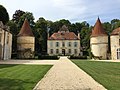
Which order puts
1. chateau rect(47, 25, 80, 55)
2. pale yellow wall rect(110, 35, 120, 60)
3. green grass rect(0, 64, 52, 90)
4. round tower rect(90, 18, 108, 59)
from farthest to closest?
chateau rect(47, 25, 80, 55) → round tower rect(90, 18, 108, 59) → pale yellow wall rect(110, 35, 120, 60) → green grass rect(0, 64, 52, 90)

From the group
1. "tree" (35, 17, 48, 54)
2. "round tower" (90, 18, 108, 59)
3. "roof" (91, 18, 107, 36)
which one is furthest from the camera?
"tree" (35, 17, 48, 54)

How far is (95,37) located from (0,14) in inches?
Answer: 766

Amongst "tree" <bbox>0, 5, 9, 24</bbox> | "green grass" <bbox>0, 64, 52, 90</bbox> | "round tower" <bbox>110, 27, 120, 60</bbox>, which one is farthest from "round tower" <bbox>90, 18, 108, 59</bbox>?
"green grass" <bbox>0, 64, 52, 90</bbox>

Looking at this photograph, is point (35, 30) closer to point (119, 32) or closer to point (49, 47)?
point (49, 47)

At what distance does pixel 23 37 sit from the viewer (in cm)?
4069

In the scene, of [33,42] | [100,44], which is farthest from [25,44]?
[100,44]

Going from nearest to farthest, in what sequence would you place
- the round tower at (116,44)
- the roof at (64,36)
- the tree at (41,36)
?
the round tower at (116,44)
the roof at (64,36)
the tree at (41,36)

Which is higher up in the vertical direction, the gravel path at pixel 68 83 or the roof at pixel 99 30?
the roof at pixel 99 30

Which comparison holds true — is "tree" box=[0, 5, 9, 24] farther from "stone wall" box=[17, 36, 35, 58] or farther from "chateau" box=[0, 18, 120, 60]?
"stone wall" box=[17, 36, 35, 58]

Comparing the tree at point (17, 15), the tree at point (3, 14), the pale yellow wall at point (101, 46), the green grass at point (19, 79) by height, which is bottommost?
the green grass at point (19, 79)

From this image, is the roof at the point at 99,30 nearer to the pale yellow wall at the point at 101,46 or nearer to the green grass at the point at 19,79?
the pale yellow wall at the point at 101,46

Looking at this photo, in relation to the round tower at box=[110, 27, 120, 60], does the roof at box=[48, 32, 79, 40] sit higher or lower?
higher

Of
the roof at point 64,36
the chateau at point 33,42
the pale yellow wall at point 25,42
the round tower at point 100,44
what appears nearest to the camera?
the chateau at point 33,42

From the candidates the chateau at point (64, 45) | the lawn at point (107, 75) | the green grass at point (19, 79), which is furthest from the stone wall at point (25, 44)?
the green grass at point (19, 79)
